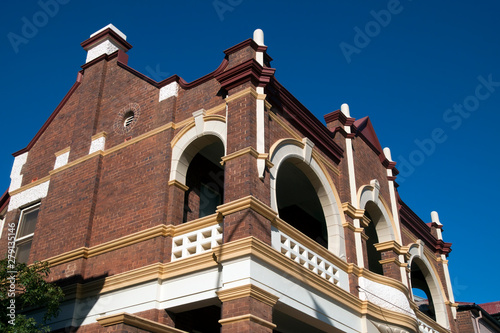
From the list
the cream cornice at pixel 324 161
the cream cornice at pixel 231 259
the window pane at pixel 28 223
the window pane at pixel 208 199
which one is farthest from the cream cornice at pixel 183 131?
the window pane at pixel 28 223

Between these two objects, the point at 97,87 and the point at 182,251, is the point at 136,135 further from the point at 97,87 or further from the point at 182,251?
the point at 182,251

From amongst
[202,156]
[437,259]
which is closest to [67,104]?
[202,156]

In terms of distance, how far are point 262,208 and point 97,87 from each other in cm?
777

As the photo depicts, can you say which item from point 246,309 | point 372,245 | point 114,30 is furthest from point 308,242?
point 114,30

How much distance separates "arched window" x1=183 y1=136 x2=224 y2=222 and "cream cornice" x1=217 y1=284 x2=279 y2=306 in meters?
3.41

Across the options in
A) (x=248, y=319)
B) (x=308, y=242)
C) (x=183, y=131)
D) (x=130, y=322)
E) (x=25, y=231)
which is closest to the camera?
(x=130, y=322)

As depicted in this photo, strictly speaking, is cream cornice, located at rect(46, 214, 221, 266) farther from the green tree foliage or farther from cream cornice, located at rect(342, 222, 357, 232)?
cream cornice, located at rect(342, 222, 357, 232)

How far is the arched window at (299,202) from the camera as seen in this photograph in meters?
17.0

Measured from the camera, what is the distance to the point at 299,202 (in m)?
18.6

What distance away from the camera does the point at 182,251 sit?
12859 mm

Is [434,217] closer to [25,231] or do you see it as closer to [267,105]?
[267,105]

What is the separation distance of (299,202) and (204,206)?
4408 mm

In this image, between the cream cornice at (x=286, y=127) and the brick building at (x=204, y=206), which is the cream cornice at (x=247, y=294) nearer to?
the brick building at (x=204, y=206)

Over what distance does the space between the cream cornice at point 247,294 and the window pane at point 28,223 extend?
7.96 meters
